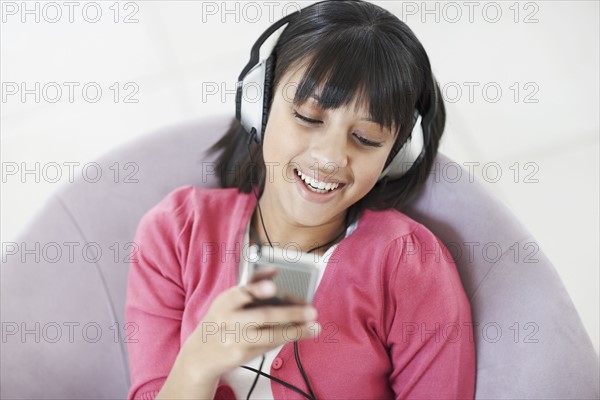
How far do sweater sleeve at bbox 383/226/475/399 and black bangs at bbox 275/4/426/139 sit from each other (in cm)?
22

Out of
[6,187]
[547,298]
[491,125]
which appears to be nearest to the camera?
[547,298]

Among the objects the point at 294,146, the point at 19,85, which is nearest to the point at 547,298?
the point at 294,146

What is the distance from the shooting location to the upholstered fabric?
119 cm

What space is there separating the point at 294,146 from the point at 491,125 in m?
1.19

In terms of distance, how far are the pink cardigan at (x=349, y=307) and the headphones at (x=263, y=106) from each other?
0.33ft

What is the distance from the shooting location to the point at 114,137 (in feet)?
6.88

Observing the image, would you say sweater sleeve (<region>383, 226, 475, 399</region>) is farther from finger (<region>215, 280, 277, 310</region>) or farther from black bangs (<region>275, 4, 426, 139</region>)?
finger (<region>215, 280, 277, 310</region>)

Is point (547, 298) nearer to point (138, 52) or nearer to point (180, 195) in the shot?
point (180, 195)

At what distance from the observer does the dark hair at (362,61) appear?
41.9 inches

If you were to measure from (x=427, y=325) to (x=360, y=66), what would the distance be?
386 millimetres
